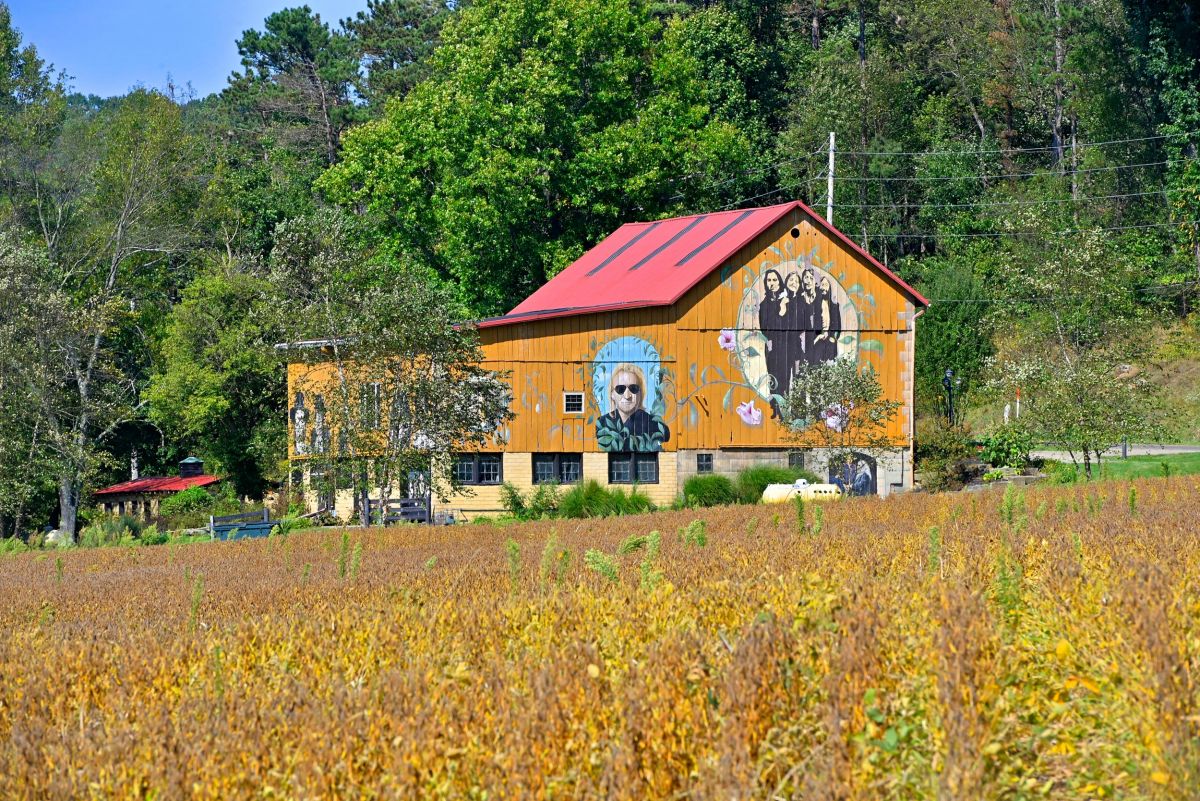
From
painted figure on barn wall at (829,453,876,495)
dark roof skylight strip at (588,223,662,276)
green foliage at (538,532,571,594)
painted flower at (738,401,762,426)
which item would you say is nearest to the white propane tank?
painted figure on barn wall at (829,453,876,495)

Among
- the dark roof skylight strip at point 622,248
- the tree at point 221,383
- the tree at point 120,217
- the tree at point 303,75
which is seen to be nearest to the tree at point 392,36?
the tree at point 303,75

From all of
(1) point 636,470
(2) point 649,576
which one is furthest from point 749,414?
(2) point 649,576

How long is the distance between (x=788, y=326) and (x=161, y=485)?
93.6 ft

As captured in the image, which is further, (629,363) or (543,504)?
(629,363)

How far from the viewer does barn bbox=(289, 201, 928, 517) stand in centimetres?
4288

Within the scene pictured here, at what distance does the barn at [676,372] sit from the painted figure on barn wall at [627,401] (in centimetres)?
3

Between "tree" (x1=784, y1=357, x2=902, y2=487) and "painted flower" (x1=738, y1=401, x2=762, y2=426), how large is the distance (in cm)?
394

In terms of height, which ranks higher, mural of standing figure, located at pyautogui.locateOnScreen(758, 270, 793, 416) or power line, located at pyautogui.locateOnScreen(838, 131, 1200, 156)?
power line, located at pyautogui.locateOnScreen(838, 131, 1200, 156)

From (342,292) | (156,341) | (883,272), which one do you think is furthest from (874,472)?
(156,341)

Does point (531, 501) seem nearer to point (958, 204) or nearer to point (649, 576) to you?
point (649, 576)

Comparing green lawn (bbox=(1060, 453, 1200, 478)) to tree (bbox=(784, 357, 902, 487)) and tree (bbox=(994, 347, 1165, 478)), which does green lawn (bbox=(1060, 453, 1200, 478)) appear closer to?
tree (bbox=(994, 347, 1165, 478))

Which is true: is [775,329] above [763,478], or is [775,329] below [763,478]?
above

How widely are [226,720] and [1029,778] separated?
356cm

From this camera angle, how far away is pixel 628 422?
4303 cm
